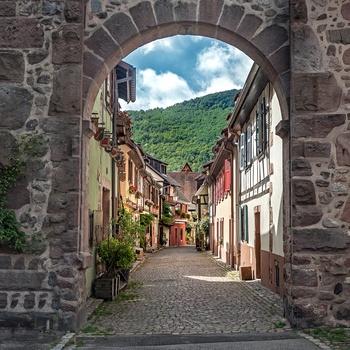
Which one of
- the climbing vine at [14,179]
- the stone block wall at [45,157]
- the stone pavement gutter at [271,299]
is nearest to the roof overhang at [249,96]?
the stone pavement gutter at [271,299]

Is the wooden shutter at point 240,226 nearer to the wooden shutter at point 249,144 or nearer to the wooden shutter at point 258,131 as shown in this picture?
the wooden shutter at point 249,144

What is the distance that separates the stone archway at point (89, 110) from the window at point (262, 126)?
480cm

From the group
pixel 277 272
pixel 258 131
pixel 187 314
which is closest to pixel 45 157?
pixel 187 314

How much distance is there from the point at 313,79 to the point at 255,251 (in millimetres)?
7372

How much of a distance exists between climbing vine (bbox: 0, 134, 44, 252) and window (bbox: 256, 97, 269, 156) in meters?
6.28

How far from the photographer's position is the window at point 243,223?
1545 centimetres

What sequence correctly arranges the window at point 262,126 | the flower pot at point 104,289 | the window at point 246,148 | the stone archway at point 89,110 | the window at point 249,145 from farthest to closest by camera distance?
the window at point 246,148 < the window at point 249,145 < the window at point 262,126 < the flower pot at point 104,289 < the stone archway at point 89,110

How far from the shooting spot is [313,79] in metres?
6.95

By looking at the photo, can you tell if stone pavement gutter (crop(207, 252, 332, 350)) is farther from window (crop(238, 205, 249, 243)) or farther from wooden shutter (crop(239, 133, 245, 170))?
wooden shutter (crop(239, 133, 245, 170))

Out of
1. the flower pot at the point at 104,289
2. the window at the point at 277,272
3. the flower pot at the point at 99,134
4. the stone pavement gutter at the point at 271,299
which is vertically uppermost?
the flower pot at the point at 99,134

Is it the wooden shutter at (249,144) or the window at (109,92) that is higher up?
the window at (109,92)

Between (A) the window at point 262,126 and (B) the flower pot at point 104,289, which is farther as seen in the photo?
(A) the window at point 262,126

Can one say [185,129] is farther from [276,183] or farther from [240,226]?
[276,183]

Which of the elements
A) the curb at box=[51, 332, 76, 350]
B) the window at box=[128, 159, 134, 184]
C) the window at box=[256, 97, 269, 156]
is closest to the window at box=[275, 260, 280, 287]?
the window at box=[256, 97, 269, 156]
